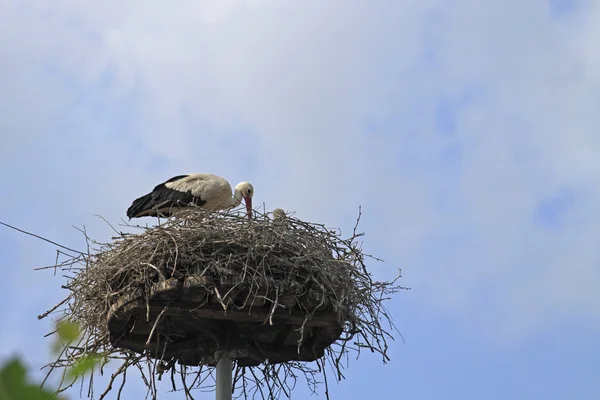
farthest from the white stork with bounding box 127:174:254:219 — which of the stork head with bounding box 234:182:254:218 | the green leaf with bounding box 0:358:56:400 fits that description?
the green leaf with bounding box 0:358:56:400

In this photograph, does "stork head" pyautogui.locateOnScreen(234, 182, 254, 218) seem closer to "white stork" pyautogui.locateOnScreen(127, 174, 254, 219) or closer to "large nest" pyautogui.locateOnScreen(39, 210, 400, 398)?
"white stork" pyautogui.locateOnScreen(127, 174, 254, 219)

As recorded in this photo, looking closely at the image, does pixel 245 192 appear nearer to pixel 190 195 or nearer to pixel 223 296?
pixel 190 195

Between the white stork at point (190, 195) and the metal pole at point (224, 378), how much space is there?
280 cm

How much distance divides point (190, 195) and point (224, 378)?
9.91 feet

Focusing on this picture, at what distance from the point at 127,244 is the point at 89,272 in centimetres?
35

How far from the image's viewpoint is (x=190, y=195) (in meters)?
8.34

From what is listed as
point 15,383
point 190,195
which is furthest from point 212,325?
point 15,383

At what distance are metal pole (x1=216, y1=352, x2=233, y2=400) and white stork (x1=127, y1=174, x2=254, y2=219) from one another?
9.17 feet

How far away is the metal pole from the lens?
5.64m

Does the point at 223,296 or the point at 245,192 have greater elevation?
the point at 245,192

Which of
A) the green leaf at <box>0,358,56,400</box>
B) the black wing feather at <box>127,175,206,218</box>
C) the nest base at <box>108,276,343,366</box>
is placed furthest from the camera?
→ the black wing feather at <box>127,175,206,218</box>

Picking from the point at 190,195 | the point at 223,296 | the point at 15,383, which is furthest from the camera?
the point at 190,195

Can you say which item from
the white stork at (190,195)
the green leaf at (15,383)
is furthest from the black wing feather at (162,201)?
the green leaf at (15,383)

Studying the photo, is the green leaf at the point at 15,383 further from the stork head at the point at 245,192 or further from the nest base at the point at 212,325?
the stork head at the point at 245,192
